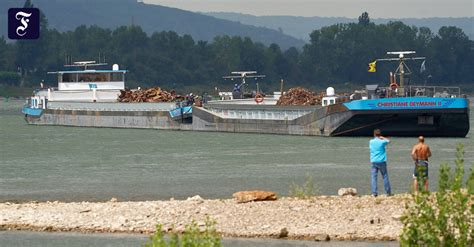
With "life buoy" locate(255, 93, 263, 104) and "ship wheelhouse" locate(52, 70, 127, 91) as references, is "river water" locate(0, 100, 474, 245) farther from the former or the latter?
"ship wheelhouse" locate(52, 70, 127, 91)

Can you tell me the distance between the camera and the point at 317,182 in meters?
38.2

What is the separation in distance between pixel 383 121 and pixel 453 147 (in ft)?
23.8

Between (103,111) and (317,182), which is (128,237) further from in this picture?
(103,111)

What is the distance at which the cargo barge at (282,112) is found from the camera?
61.9 meters

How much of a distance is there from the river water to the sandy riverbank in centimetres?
560

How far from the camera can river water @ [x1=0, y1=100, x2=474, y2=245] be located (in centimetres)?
3662

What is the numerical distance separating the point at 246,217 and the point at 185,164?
22.2 m

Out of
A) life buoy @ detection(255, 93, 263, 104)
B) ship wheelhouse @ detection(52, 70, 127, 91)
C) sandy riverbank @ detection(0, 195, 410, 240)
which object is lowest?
sandy riverbank @ detection(0, 195, 410, 240)

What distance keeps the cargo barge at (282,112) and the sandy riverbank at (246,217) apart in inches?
1356

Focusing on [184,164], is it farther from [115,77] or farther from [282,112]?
[115,77]

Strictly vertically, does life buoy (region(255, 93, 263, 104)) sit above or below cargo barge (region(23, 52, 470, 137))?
above

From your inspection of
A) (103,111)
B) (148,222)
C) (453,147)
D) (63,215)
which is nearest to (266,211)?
(148,222)

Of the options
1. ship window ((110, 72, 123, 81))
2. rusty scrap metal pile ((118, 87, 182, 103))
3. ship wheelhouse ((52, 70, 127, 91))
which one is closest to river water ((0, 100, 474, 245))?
rusty scrap metal pile ((118, 87, 182, 103))

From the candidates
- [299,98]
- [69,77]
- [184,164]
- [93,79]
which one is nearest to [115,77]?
[93,79]
